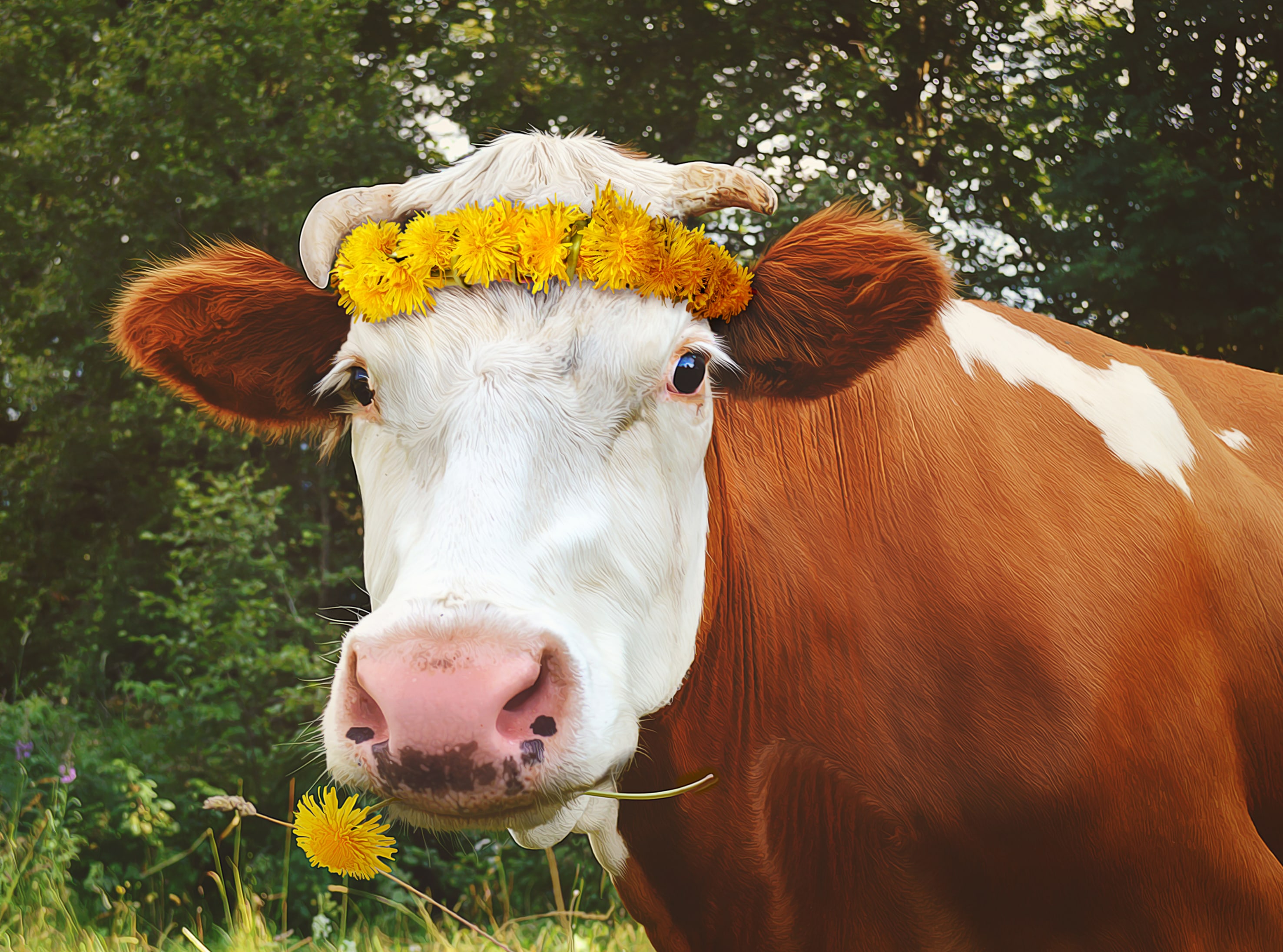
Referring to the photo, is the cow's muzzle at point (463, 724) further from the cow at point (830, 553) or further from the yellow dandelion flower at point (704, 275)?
the yellow dandelion flower at point (704, 275)

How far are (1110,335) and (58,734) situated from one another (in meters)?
7.97

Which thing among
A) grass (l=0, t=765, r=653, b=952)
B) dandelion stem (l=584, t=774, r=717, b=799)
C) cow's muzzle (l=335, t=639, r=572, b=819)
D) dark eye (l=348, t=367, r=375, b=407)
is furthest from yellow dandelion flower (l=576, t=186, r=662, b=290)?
grass (l=0, t=765, r=653, b=952)

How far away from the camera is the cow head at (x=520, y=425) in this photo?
1.32 meters

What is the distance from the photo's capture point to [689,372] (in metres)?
1.86

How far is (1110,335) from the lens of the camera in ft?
21.8

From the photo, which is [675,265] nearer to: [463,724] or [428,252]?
[428,252]

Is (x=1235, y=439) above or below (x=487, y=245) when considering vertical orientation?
below

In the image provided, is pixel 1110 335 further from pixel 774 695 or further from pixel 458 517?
pixel 458 517

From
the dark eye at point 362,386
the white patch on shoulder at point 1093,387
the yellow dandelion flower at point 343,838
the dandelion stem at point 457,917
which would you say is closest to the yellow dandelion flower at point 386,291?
the dark eye at point 362,386

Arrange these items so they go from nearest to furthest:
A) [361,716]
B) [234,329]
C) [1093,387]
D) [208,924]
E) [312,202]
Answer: [361,716], [234,329], [1093,387], [208,924], [312,202]

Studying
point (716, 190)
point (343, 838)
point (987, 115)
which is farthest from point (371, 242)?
point (987, 115)

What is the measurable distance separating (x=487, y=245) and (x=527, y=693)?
81 cm

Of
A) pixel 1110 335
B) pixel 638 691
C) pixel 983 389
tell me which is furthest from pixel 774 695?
pixel 1110 335

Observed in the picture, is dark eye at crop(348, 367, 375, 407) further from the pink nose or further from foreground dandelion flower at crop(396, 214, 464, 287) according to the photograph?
the pink nose
